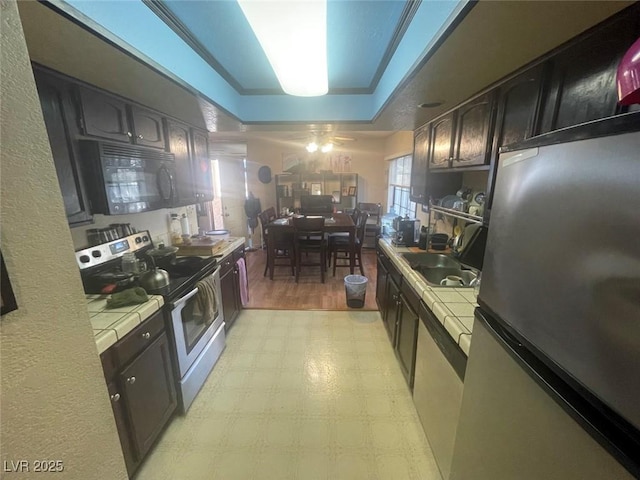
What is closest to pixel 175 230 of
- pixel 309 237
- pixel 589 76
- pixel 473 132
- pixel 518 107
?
pixel 309 237

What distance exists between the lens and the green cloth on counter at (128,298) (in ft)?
4.55

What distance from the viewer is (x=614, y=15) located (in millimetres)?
858

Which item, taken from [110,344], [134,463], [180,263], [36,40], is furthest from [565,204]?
[180,263]

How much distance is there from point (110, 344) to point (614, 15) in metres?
2.30

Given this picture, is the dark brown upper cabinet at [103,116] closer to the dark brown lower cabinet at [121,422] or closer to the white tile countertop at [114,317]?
the white tile countertop at [114,317]

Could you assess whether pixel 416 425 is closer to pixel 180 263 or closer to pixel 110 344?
pixel 110 344

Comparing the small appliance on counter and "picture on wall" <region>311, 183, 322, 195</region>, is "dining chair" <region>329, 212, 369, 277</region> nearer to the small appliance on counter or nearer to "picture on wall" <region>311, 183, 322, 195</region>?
the small appliance on counter

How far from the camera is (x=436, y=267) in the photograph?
217cm

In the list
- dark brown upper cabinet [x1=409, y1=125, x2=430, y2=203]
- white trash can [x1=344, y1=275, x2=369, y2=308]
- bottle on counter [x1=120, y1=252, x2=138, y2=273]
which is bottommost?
white trash can [x1=344, y1=275, x2=369, y2=308]

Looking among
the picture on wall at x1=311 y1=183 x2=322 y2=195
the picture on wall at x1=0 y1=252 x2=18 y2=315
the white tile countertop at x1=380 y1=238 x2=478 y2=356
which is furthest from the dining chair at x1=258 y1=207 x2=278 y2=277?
the picture on wall at x1=0 y1=252 x2=18 y2=315

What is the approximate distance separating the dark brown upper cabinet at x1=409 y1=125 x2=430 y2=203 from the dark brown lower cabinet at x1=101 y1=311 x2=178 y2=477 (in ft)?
7.99

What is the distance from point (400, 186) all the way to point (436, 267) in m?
3.17

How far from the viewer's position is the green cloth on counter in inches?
54.6

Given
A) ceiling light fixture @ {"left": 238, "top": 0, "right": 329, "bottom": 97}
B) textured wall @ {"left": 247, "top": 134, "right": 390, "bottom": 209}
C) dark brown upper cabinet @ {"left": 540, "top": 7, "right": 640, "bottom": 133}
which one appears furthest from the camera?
textured wall @ {"left": 247, "top": 134, "right": 390, "bottom": 209}
